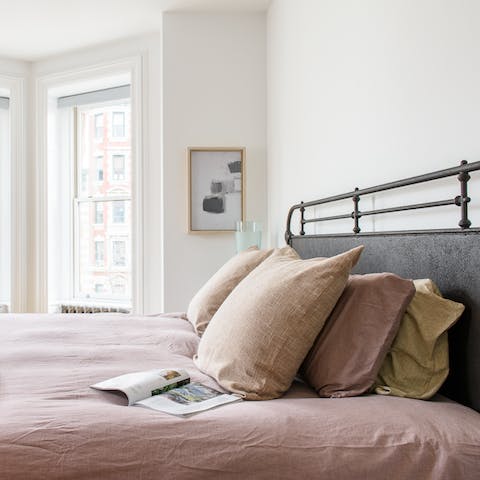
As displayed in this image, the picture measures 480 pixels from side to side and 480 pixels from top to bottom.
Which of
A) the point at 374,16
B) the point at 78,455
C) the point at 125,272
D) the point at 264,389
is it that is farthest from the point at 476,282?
the point at 125,272

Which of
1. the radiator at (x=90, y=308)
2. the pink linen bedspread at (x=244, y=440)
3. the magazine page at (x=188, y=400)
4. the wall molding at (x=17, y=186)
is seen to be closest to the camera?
the pink linen bedspread at (x=244, y=440)

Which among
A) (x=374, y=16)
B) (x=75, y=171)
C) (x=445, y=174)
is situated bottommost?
(x=445, y=174)

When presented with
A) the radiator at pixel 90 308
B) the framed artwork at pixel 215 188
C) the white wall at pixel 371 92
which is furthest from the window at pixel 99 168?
the white wall at pixel 371 92

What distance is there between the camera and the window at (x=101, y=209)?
4.77m

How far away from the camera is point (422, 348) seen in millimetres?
1338

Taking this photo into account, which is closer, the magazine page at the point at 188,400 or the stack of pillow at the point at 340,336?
the magazine page at the point at 188,400

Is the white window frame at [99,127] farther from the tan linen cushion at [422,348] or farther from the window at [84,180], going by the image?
the tan linen cushion at [422,348]

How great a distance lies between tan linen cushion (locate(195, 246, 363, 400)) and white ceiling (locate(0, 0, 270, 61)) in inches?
111

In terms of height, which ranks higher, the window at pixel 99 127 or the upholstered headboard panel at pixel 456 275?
the window at pixel 99 127

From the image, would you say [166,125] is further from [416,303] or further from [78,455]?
[78,455]

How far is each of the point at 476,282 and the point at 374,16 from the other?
1153 millimetres

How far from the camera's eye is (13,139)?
4746 millimetres

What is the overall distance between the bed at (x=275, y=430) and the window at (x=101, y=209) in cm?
333

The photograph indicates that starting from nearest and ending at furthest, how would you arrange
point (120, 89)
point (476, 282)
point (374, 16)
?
point (476, 282) → point (374, 16) → point (120, 89)
